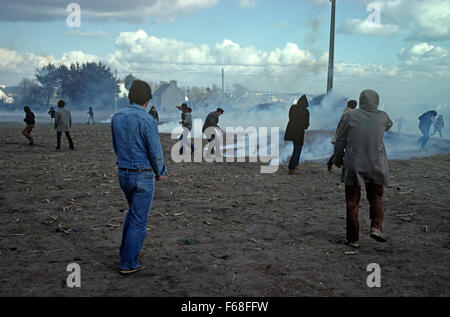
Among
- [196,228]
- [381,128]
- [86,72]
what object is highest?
[86,72]

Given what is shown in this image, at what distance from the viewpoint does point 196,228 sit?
20.1 feet

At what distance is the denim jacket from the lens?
13.5ft

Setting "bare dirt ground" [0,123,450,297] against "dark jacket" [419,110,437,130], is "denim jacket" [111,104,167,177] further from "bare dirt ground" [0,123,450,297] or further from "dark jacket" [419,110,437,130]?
"dark jacket" [419,110,437,130]

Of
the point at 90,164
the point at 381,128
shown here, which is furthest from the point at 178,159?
the point at 381,128

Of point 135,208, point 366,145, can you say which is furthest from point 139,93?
point 366,145

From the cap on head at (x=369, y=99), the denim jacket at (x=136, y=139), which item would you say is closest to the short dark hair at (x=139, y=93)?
the denim jacket at (x=136, y=139)

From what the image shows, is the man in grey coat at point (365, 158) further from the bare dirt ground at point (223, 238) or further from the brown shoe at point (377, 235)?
the bare dirt ground at point (223, 238)

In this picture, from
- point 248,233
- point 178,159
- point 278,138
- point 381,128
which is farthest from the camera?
point 278,138

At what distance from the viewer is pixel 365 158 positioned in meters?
5.16

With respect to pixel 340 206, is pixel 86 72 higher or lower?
higher

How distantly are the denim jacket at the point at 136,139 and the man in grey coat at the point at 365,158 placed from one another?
2.62 m

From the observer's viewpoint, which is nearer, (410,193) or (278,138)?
(410,193)

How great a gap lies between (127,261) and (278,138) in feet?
57.7

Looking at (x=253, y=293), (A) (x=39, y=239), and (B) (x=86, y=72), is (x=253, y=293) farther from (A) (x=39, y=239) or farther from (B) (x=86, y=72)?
(B) (x=86, y=72)
